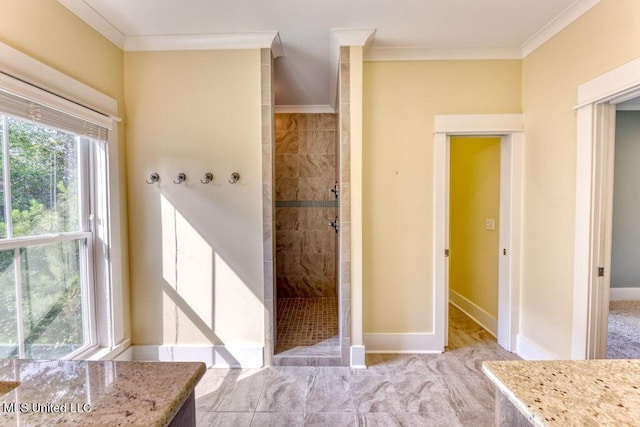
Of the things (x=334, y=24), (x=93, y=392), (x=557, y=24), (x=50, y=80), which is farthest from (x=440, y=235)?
(x=50, y=80)

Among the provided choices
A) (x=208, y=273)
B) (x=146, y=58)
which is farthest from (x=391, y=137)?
(x=146, y=58)

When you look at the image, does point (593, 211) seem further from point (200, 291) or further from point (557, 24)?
point (200, 291)

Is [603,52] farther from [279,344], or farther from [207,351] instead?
[207,351]

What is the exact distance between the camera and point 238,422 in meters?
→ 1.84

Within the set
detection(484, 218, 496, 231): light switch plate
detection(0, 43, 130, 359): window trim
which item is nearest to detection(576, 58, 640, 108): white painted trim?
detection(484, 218, 496, 231): light switch plate

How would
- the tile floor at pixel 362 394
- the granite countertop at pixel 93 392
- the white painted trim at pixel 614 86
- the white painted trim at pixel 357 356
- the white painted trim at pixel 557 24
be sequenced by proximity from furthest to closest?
the white painted trim at pixel 357 356 → the white painted trim at pixel 557 24 → the tile floor at pixel 362 394 → the white painted trim at pixel 614 86 → the granite countertop at pixel 93 392

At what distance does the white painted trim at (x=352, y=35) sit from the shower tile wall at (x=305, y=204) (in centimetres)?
170

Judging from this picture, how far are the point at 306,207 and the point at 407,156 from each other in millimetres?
1824

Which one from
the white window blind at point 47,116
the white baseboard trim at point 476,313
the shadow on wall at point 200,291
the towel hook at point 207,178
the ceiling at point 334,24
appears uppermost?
the ceiling at point 334,24

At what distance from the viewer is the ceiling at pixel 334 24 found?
201 cm

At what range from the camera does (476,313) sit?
323cm

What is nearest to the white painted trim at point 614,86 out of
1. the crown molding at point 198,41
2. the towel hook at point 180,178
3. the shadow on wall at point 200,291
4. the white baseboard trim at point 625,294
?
the crown molding at point 198,41

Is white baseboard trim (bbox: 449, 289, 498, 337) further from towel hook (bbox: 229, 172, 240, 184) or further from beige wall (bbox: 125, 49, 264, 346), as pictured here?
towel hook (bbox: 229, 172, 240, 184)

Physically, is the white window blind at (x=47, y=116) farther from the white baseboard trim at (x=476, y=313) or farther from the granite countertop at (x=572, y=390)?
the white baseboard trim at (x=476, y=313)
